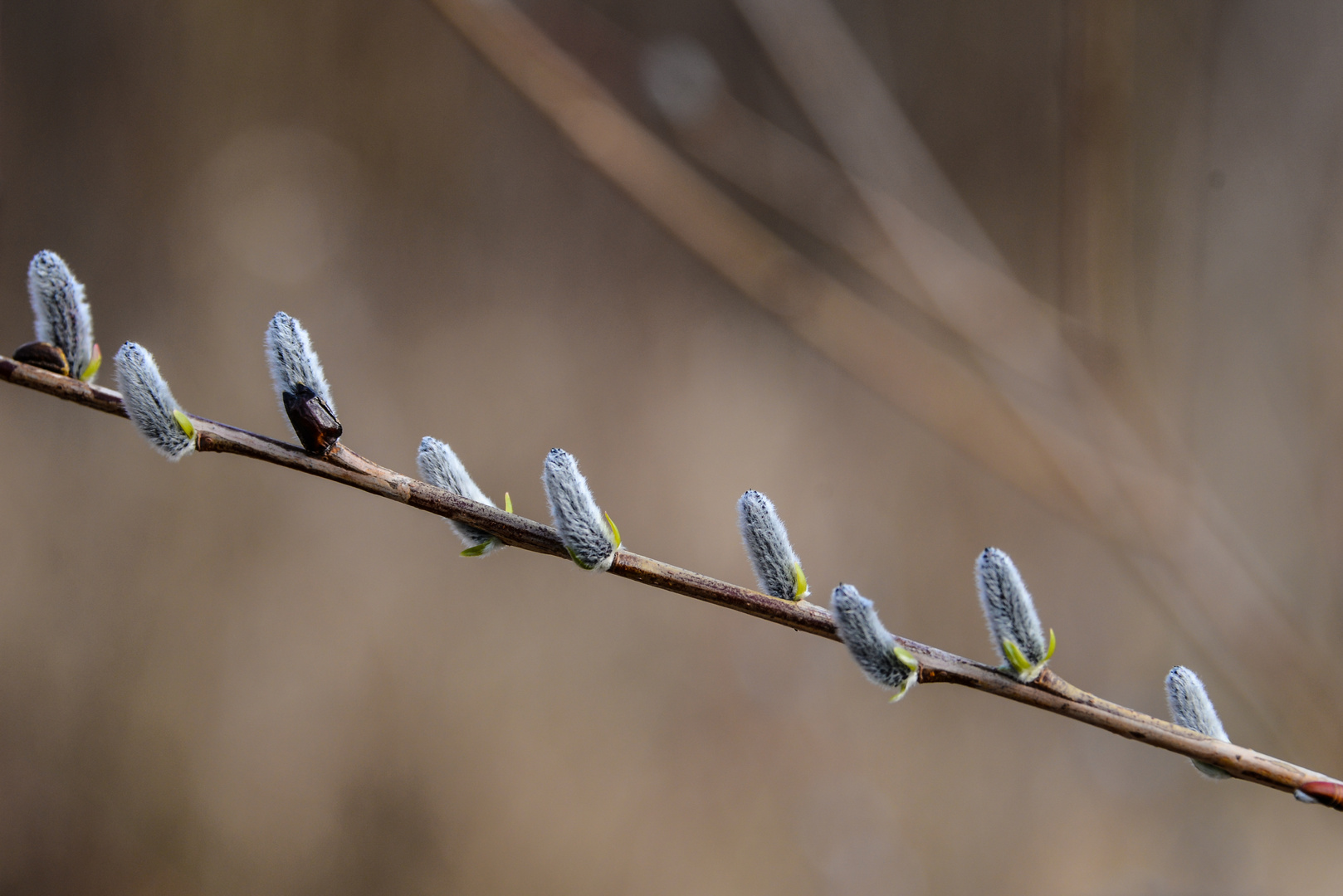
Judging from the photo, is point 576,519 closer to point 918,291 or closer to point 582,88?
point 582,88

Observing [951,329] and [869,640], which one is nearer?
[869,640]

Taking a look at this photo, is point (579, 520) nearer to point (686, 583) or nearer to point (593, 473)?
point (686, 583)

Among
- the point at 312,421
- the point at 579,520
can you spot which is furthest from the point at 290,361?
the point at 579,520

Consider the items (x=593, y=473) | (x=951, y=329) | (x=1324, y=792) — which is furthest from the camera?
(x=593, y=473)

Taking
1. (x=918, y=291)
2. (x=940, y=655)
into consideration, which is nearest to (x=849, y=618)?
(x=940, y=655)

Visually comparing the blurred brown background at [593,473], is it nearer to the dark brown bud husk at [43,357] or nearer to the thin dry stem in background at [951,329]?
the thin dry stem in background at [951,329]

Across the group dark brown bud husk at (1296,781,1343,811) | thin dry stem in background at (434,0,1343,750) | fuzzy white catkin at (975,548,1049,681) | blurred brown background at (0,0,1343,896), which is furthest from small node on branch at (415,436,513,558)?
blurred brown background at (0,0,1343,896)

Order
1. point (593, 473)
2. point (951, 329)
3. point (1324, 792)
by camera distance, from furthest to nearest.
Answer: point (593, 473), point (951, 329), point (1324, 792)

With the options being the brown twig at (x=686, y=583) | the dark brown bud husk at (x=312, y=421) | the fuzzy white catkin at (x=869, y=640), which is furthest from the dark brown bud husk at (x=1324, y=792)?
the dark brown bud husk at (x=312, y=421)
